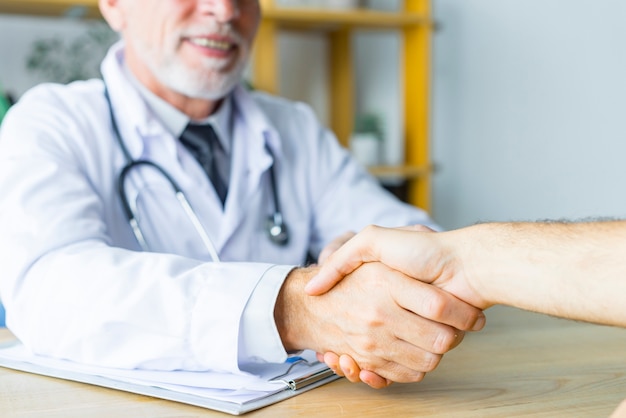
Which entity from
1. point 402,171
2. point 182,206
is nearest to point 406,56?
point 402,171

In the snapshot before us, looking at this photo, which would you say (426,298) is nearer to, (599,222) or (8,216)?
(599,222)

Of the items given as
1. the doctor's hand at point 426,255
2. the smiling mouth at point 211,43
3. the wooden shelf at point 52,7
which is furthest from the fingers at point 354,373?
the wooden shelf at point 52,7

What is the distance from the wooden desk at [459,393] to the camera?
2.68 feet

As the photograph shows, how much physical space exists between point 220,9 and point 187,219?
16.9 inches

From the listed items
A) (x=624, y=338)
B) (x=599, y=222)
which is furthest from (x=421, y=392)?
(x=624, y=338)

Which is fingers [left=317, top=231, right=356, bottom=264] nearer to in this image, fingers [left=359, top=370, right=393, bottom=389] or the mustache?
fingers [left=359, top=370, right=393, bottom=389]

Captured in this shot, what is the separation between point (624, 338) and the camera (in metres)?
1.14

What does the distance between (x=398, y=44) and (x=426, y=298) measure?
2.56 meters

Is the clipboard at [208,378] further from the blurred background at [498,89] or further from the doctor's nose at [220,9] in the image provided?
the blurred background at [498,89]

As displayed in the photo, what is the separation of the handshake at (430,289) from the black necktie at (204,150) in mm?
682

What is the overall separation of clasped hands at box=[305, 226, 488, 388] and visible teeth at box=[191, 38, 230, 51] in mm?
827

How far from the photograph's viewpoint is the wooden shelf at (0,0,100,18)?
7.94 feet

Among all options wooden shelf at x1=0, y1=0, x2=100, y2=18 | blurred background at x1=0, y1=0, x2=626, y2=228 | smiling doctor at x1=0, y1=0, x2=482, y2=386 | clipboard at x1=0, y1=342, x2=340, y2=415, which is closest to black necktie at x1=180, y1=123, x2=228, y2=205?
smiling doctor at x1=0, y1=0, x2=482, y2=386

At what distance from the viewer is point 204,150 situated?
1.68 meters
